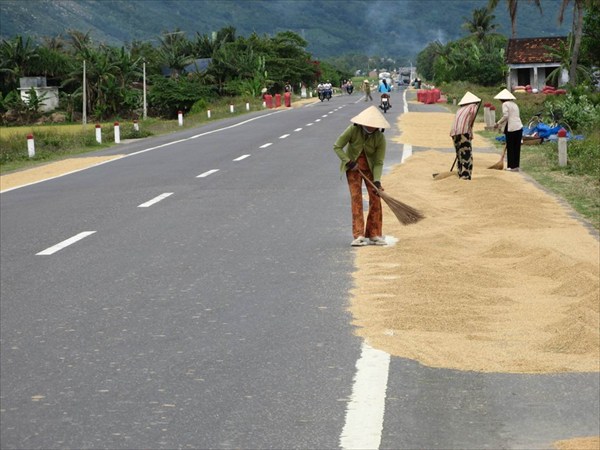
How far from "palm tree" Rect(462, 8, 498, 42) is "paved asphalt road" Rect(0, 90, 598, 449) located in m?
112

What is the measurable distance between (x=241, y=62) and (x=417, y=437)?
290 feet

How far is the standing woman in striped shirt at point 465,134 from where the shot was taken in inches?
692

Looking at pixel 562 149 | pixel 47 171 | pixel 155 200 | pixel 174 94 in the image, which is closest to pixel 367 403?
pixel 155 200

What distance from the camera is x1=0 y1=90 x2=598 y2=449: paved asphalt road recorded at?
5324 millimetres

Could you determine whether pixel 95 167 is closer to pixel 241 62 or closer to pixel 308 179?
pixel 308 179

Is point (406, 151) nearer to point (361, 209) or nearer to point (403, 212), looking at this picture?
point (403, 212)

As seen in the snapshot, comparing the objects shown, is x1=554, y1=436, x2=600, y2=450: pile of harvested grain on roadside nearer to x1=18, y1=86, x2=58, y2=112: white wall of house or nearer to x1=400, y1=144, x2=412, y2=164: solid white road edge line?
x1=400, y1=144, x2=412, y2=164: solid white road edge line

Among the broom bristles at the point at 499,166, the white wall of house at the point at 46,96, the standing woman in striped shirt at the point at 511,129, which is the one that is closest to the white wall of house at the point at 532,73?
the white wall of house at the point at 46,96

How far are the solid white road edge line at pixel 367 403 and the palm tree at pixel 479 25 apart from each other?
119390 mm

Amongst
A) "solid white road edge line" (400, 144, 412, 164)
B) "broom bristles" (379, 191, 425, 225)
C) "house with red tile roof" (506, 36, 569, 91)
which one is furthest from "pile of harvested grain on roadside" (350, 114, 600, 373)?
"house with red tile roof" (506, 36, 569, 91)

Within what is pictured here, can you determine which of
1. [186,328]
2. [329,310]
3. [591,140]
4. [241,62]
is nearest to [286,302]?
[329,310]

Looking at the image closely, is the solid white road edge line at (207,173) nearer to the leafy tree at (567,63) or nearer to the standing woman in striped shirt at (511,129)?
the standing woman in striped shirt at (511,129)

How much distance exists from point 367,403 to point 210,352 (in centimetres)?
152

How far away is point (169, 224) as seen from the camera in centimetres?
1332
